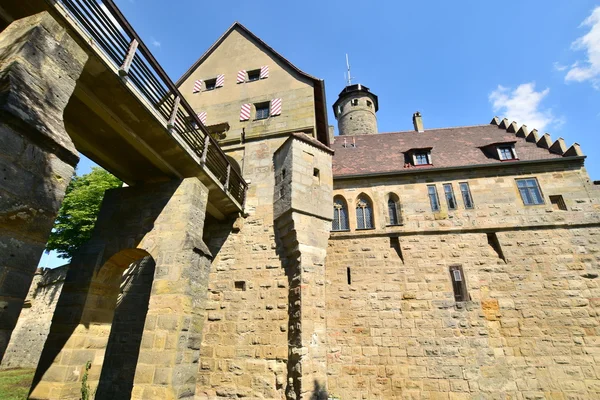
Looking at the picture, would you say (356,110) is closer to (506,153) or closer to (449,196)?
(506,153)

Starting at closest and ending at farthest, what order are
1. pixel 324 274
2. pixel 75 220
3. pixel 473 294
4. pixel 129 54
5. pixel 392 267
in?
pixel 129 54
pixel 324 274
pixel 473 294
pixel 392 267
pixel 75 220

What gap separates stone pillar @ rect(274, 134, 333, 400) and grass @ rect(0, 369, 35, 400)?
8.29 m

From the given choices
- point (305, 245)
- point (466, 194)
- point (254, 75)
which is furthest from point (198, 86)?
point (466, 194)

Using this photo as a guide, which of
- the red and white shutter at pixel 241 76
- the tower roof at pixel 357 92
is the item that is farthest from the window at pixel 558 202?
the tower roof at pixel 357 92

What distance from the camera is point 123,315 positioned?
9391mm

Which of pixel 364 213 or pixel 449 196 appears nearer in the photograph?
pixel 449 196

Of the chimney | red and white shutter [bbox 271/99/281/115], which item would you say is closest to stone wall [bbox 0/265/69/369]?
red and white shutter [bbox 271/99/281/115]

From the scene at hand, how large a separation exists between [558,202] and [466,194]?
9.92 ft

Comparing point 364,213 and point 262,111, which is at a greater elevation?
point 262,111

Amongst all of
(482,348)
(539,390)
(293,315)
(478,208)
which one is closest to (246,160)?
(293,315)

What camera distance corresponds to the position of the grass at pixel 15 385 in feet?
30.3

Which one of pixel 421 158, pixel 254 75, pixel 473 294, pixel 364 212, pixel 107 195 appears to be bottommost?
pixel 473 294

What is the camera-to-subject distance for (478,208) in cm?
1094

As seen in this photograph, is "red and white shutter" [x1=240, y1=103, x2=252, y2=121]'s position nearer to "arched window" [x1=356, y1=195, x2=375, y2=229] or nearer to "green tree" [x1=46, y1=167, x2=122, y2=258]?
"arched window" [x1=356, y1=195, x2=375, y2=229]
